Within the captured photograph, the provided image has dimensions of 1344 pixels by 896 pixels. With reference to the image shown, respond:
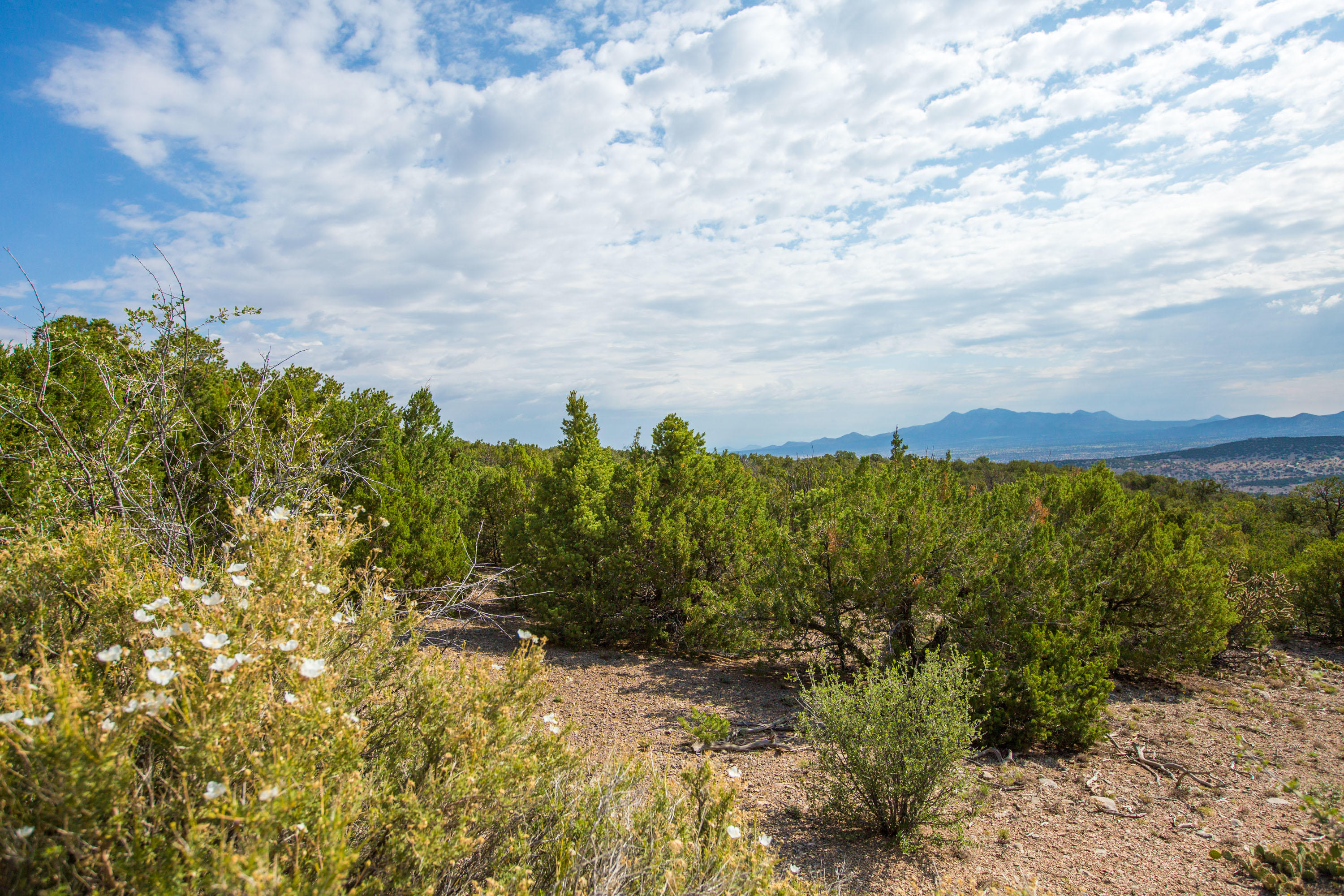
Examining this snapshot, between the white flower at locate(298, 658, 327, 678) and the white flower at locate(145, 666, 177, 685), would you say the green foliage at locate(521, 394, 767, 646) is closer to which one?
the white flower at locate(298, 658, 327, 678)

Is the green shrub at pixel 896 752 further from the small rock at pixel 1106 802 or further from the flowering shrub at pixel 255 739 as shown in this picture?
the flowering shrub at pixel 255 739

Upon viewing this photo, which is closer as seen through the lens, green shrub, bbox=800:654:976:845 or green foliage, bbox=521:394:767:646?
green shrub, bbox=800:654:976:845

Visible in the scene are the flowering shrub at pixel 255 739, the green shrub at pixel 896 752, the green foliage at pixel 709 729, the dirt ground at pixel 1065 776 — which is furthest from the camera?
the green foliage at pixel 709 729

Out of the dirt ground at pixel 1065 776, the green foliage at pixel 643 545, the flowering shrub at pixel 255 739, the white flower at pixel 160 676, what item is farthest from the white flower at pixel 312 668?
the green foliage at pixel 643 545

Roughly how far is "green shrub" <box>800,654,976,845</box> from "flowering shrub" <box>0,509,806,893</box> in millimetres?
1954

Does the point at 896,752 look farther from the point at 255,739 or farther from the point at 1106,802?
the point at 255,739

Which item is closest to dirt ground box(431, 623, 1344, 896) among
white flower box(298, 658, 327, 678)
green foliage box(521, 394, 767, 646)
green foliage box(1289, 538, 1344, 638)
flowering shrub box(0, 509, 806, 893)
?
green foliage box(521, 394, 767, 646)

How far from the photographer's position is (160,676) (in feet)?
4.94

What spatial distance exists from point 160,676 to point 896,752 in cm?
413

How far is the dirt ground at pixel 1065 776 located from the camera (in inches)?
155

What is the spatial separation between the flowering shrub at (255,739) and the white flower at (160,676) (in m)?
0.01

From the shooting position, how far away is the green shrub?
405 cm

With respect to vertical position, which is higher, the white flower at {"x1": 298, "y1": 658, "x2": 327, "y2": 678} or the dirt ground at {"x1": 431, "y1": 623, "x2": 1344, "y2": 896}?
the white flower at {"x1": 298, "y1": 658, "x2": 327, "y2": 678}

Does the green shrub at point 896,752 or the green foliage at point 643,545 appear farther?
the green foliage at point 643,545
